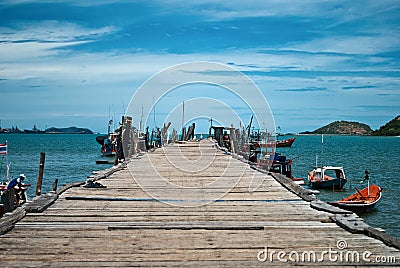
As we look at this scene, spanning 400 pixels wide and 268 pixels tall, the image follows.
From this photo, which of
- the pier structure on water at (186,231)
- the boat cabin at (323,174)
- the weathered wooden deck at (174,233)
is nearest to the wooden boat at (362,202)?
the boat cabin at (323,174)

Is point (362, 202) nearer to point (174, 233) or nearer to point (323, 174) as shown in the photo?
point (323, 174)

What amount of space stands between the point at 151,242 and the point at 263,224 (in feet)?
5.02

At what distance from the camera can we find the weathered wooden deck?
16.0 feet

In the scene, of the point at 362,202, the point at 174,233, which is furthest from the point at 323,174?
the point at 174,233

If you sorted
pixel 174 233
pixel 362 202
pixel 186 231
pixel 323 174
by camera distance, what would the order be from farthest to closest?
pixel 323 174, pixel 362 202, pixel 186 231, pixel 174 233

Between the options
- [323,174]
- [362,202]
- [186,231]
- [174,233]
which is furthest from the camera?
[323,174]

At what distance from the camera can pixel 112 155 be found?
2477 inches

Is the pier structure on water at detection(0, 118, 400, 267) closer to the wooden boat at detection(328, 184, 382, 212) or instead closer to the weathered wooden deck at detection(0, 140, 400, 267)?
the weathered wooden deck at detection(0, 140, 400, 267)

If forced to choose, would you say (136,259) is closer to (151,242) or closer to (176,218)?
(151,242)

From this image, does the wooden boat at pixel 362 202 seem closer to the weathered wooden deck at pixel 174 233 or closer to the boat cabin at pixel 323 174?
the boat cabin at pixel 323 174

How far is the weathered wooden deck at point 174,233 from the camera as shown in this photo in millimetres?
4875

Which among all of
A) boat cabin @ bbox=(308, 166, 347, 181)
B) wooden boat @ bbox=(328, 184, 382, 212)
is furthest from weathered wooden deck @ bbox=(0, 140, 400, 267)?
boat cabin @ bbox=(308, 166, 347, 181)

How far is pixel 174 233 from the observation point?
5891 mm

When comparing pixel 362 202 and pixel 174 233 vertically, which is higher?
pixel 174 233
